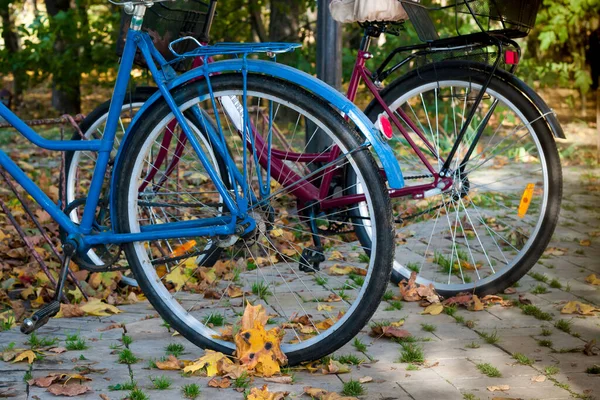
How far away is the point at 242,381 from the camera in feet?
10.0

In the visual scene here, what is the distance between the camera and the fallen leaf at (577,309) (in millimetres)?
3885

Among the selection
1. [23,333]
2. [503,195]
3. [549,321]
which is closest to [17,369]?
[23,333]

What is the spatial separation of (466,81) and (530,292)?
103 cm

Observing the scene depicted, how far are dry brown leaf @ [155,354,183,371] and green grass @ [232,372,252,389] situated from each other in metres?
0.25

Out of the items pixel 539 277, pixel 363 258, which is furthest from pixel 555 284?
pixel 363 258

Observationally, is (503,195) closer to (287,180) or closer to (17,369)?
(287,180)

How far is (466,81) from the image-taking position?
3.98 m

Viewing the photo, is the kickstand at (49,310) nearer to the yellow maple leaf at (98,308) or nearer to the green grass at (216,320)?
the yellow maple leaf at (98,308)

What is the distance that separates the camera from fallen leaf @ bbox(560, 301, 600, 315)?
3.88 meters

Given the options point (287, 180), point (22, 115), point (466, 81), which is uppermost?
point (466, 81)

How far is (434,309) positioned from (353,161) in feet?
3.93

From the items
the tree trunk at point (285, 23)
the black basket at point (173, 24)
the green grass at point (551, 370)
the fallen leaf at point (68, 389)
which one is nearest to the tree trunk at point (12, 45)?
the tree trunk at point (285, 23)

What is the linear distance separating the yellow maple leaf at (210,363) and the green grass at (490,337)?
1.04 m

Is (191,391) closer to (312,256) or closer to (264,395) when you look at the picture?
(264,395)
